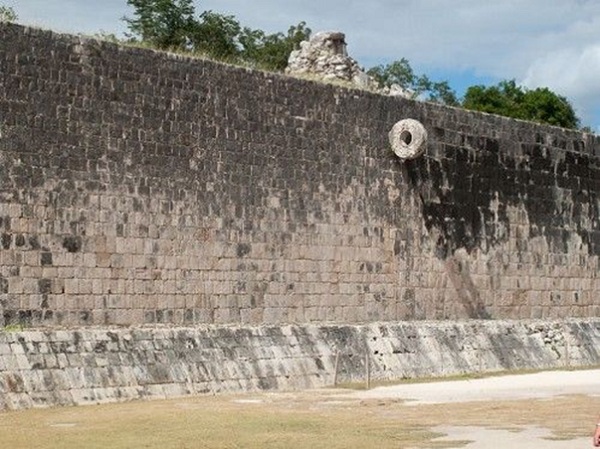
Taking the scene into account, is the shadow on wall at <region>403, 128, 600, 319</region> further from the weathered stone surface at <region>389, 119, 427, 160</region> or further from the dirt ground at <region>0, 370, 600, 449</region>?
the dirt ground at <region>0, 370, 600, 449</region>

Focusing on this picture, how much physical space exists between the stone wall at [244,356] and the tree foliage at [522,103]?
2757 centimetres

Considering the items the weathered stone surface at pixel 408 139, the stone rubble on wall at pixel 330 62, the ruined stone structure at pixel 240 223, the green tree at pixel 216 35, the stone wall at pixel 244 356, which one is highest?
the green tree at pixel 216 35

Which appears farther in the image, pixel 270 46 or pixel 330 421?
pixel 270 46

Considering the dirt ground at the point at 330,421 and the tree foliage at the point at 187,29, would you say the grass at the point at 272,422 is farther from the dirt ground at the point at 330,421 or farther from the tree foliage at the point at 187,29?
the tree foliage at the point at 187,29

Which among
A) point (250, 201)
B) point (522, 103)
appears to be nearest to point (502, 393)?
point (250, 201)

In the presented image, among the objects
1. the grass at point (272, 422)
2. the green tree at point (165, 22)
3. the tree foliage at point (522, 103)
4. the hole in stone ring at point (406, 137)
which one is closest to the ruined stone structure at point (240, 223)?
the hole in stone ring at point (406, 137)

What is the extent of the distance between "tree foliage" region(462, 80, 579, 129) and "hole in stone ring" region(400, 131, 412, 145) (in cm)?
2938

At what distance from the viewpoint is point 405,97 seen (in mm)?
25266

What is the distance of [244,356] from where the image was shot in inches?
807

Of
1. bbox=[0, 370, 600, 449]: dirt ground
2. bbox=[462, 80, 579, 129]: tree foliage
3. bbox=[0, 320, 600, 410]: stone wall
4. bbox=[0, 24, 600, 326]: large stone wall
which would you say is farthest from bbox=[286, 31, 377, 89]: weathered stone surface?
bbox=[462, 80, 579, 129]: tree foliage

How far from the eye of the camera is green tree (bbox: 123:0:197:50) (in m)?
37.2

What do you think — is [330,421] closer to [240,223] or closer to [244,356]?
[244,356]

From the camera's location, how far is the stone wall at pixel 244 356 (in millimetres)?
17766

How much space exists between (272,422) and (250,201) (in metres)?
6.26
